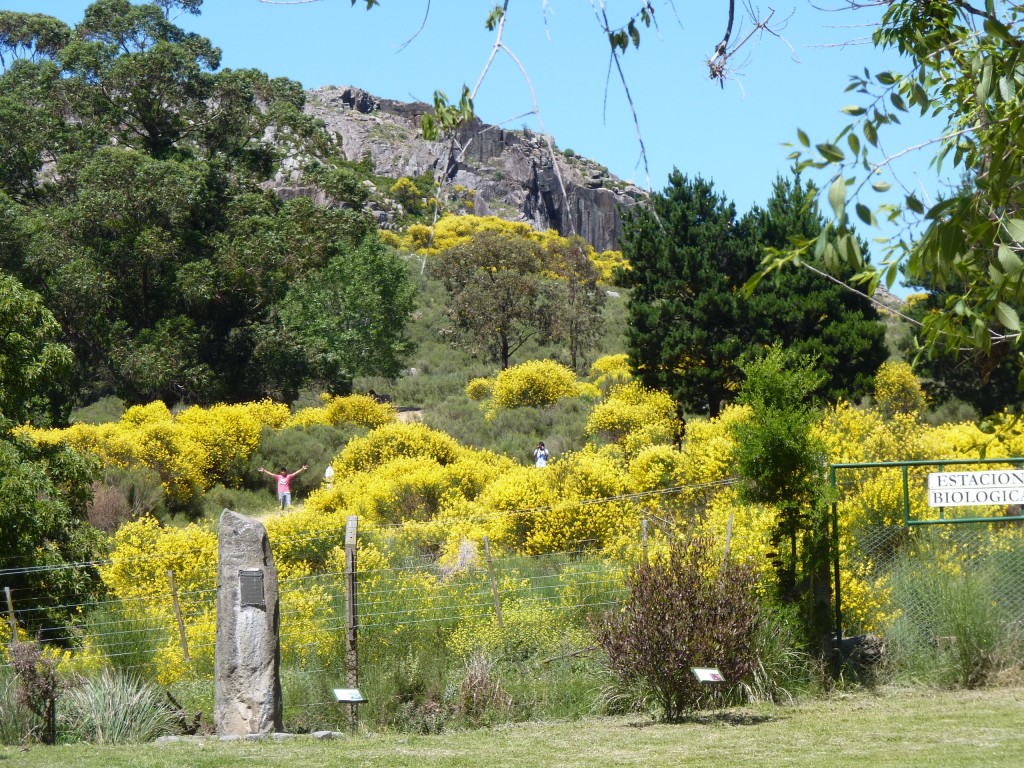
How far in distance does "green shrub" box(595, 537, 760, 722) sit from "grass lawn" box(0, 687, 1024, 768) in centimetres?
33

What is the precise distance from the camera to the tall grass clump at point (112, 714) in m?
9.54

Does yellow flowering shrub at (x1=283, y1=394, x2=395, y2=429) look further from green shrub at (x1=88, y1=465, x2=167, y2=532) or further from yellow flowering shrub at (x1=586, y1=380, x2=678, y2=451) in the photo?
green shrub at (x1=88, y1=465, x2=167, y2=532)

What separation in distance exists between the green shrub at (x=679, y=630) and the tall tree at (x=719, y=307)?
22099 millimetres

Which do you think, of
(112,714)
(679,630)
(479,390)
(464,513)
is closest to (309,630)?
(112,714)

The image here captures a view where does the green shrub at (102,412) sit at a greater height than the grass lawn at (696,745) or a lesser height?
greater

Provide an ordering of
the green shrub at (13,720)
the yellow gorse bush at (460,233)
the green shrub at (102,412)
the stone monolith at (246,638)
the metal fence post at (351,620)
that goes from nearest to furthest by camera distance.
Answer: the green shrub at (13,720)
the stone monolith at (246,638)
the metal fence post at (351,620)
the green shrub at (102,412)
the yellow gorse bush at (460,233)

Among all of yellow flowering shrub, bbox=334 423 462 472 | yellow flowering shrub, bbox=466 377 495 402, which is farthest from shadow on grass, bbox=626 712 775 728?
yellow flowering shrub, bbox=466 377 495 402

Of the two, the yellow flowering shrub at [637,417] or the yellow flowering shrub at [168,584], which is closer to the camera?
the yellow flowering shrub at [168,584]

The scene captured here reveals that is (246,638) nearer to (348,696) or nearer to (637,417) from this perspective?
(348,696)

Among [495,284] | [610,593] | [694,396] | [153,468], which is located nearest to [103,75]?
[495,284]

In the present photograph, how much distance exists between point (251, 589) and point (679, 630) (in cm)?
357

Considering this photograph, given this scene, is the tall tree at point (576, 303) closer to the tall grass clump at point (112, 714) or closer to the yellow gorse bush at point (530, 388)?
the yellow gorse bush at point (530, 388)

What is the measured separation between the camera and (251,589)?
9.56 metres

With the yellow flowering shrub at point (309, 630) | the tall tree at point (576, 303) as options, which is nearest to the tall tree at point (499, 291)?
the tall tree at point (576, 303)
